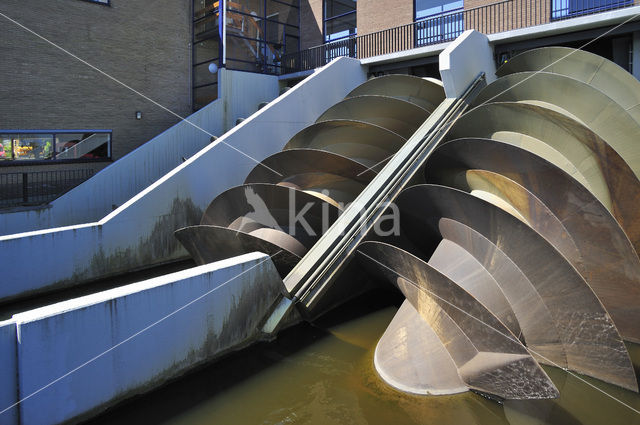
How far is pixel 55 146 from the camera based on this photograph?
1500 centimetres

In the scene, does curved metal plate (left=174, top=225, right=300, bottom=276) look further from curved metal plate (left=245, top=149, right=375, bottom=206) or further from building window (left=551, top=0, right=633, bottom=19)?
building window (left=551, top=0, right=633, bottom=19)

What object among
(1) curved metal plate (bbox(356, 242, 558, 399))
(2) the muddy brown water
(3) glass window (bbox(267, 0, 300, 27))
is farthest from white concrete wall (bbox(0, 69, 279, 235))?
(1) curved metal plate (bbox(356, 242, 558, 399))

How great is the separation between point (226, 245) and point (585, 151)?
21.7ft

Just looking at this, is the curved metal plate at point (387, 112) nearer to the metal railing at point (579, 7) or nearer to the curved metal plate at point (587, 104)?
the curved metal plate at point (587, 104)

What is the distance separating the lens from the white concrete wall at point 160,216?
31.6 ft

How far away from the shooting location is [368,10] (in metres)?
18.4

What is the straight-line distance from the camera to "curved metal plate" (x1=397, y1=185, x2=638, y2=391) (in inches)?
242

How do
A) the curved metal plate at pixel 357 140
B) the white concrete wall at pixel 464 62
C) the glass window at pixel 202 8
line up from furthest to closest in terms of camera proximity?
1. the glass window at pixel 202 8
2. the white concrete wall at pixel 464 62
3. the curved metal plate at pixel 357 140

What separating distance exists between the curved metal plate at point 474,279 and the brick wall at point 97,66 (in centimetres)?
1292

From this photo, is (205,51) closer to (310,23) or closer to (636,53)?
(310,23)

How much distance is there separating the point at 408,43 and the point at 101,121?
36.2ft

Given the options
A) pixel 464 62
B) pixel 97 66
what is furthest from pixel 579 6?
pixel 97 66

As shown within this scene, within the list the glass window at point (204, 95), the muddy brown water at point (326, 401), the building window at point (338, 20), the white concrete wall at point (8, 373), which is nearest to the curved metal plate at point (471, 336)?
the muddy brown water at point (326, 401)

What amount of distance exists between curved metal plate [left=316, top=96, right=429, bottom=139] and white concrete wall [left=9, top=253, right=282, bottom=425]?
6670 mm
